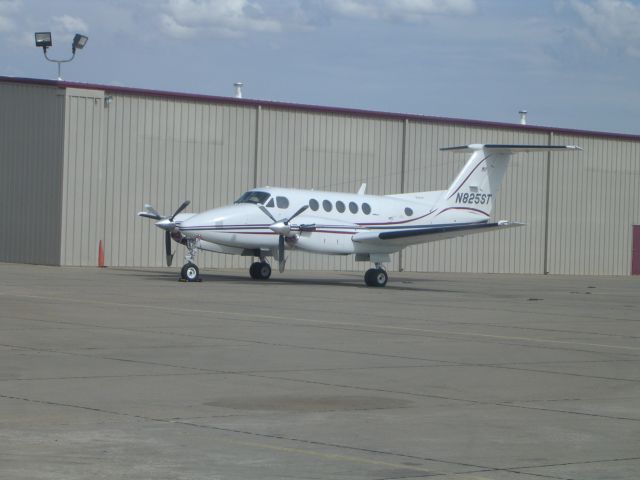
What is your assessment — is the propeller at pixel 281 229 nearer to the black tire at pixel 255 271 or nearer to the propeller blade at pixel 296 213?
the propeller blade at pixel 296 213

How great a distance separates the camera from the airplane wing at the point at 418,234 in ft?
104


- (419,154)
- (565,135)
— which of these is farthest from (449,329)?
(565,135)

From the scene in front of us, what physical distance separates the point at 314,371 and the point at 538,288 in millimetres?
23188

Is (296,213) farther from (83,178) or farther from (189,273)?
(83,178)

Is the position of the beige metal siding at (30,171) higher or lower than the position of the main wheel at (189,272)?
higher

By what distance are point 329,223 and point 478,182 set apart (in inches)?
257

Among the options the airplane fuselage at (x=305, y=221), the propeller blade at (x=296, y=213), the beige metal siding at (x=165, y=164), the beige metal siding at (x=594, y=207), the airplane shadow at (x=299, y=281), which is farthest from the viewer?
the beige metal siding at (x=594, y=207)

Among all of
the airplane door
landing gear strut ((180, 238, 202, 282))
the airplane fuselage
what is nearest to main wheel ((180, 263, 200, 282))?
landing gear strut ((180, 238, 202, 282))

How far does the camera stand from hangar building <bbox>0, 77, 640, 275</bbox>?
38.7 meters

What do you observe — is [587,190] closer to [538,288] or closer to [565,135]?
[565,135]

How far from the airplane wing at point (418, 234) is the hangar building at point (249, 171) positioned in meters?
10.5

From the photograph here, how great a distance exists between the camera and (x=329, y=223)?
31484 mm

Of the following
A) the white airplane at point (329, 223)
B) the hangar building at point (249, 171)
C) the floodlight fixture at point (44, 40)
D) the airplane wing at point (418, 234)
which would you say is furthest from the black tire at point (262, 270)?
the floodlight fixture at point (44, 40)

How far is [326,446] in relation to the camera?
8.60 meters
